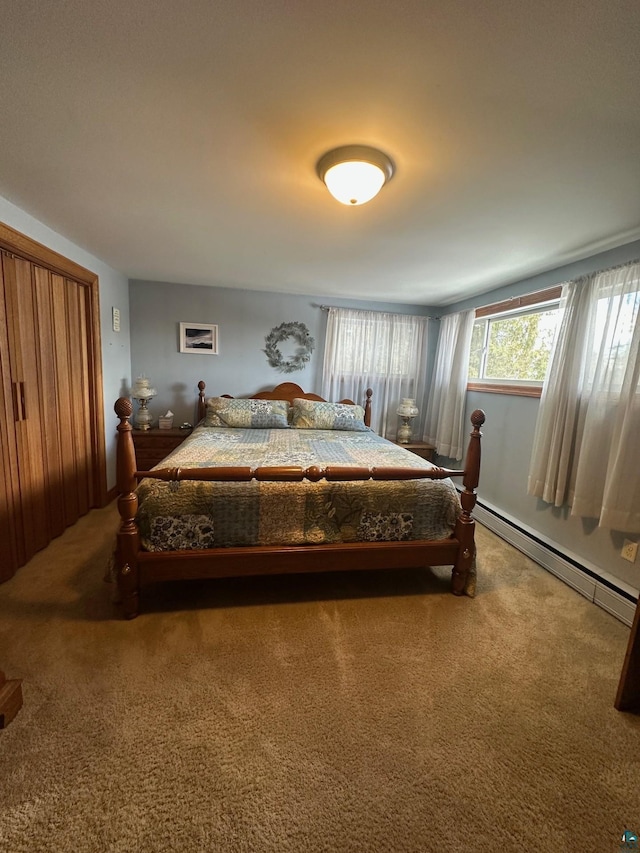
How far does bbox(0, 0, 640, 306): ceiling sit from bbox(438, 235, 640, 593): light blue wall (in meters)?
0.35

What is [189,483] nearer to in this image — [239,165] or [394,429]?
[239,165]

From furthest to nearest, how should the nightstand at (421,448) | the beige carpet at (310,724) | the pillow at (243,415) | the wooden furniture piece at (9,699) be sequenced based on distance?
the nightstand at (421,448) → the pillow at (243,415) → the wooden furniture piece at (9,699) → the beige carpet at (310,724)

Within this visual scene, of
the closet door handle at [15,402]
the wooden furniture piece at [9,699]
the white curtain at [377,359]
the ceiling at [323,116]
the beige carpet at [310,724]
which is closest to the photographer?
the ceiling at [323,116]

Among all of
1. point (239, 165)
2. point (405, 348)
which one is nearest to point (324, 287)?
point (405, 348)

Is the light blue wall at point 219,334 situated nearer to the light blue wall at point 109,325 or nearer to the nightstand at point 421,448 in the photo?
the light blue wall at point 109,325

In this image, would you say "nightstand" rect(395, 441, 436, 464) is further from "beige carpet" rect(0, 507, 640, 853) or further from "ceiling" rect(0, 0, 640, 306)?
"ceiling" rect(0, 0, 640, 306)

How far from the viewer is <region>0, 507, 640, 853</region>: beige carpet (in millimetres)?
981

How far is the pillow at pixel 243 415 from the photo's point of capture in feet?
11.0

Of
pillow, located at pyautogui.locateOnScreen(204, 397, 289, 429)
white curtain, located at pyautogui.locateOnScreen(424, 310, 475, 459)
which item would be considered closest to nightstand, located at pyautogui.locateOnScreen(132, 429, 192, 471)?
pillow, located at pyautogui.locateOnScreen(204, 397, 289, 429)

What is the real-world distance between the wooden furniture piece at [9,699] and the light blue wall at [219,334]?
281cm

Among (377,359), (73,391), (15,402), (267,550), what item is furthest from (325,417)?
(15,402)

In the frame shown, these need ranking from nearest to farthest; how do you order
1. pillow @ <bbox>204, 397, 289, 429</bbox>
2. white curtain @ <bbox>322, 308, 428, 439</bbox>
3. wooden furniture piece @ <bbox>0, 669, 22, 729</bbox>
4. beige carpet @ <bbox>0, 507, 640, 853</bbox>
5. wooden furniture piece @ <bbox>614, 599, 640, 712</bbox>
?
1. beige carpet @ <bbox>0, 507, 640, 853</bbox>
2. wooden furniture piece @ <bbox>0, 669, 22, 729</bbox>
3. wooden furniture piece @ <bbox>614, 599, 640, 712</bbox>
4. pillow @ <bbox>204, 397, 289, 429</bbox>
5. white curtain @ <bbox>322, 308, 428, 439</bbox>

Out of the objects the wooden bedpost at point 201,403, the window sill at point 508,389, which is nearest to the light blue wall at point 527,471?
the window sill at point 508,389

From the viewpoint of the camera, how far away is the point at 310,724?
4.14ft
